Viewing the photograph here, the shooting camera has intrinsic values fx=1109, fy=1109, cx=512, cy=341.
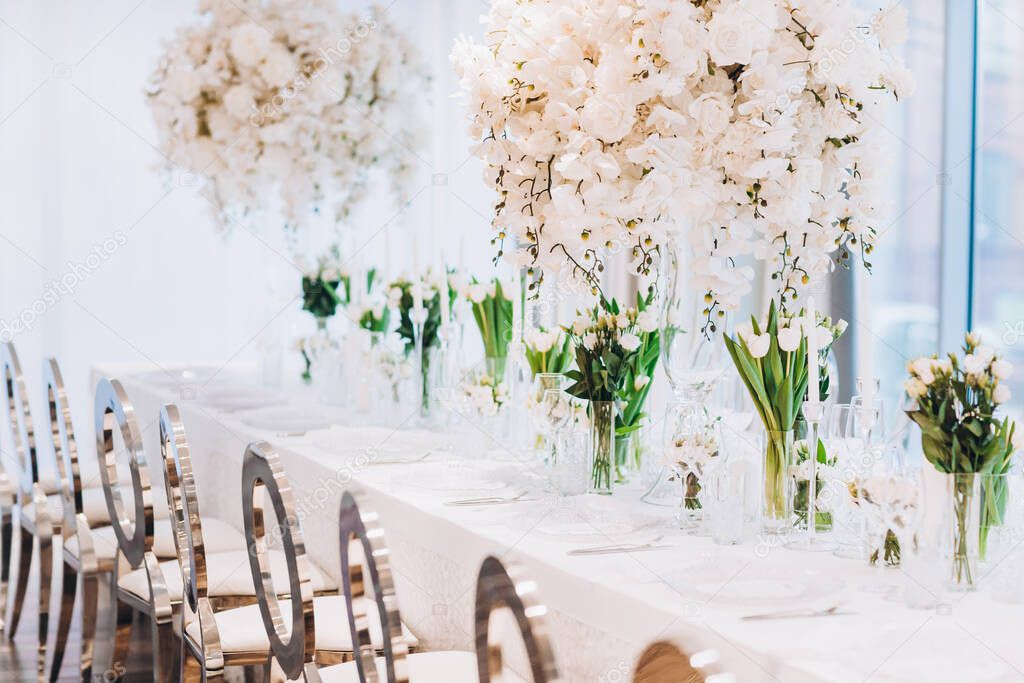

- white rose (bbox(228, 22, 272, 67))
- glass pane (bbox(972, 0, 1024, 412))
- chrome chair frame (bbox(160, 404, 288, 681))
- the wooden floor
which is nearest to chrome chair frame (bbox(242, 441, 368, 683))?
chrome chair frame (bbox(160, 404, 288, 681))

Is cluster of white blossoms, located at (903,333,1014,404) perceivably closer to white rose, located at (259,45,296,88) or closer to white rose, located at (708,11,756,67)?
white rose, located at (708,11,756,67)

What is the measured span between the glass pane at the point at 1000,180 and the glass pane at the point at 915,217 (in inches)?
5.1

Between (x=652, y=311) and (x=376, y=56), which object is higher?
(x=376, y=56)

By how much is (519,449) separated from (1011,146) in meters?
2.00

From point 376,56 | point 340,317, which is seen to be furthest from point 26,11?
point 376,56

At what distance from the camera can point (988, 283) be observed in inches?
139

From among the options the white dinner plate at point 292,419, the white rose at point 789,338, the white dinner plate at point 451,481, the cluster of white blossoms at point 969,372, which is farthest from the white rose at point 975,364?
the white dinner plate at point 292,419

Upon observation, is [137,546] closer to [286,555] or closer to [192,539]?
[192,539]

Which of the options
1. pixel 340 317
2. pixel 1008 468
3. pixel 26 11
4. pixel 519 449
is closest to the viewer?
pixel 1008 468

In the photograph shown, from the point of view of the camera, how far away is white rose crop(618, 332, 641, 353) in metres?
1.98

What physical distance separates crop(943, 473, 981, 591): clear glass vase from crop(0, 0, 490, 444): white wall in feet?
14.1

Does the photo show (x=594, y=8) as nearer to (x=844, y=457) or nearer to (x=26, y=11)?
(x=844, y=457)

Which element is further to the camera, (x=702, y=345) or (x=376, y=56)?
(x=376, y=56)

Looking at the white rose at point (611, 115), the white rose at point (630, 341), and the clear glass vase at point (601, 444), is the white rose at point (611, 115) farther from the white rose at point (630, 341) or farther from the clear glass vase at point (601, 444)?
the clear glass vase at point (601, 444)
